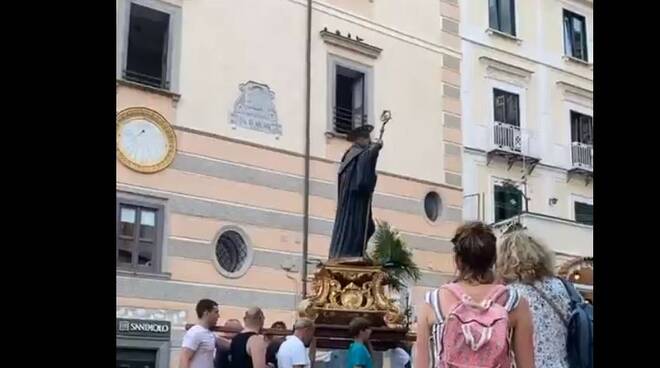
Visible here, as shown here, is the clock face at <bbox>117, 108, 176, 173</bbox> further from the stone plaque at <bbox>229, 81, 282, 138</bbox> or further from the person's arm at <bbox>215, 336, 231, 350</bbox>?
the person's arm at <bbox>215, 336, 231, 350</bbox>

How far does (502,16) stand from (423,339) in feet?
47.2

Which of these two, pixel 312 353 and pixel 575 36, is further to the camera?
pixel 575 36

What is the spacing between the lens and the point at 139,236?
11.8 metres

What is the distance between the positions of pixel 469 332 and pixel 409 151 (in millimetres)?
12372

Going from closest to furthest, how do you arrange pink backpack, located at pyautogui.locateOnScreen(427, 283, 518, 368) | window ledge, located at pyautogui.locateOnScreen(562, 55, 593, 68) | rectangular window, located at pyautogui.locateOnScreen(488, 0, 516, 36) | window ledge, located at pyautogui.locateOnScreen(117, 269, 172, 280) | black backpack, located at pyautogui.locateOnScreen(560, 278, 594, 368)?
pink backpack, located at pyautogui.locateOnScreen(427, 283, 518, 368) → black backpack, located at pyautogui.locateOnScreen(560, 278, 594, 368) → window ledge, located at pyautogui.locateOnScreen(117, 269, 172, 280) → rectangular window, located at pyautogui.locateOnScreen(488, 0, 516, 36) → window ledge, located at pyautogui.locateOnScreen(562, 55, 593, 68)

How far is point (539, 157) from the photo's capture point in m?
16.3

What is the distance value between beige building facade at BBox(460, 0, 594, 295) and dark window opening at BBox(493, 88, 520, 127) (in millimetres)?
16

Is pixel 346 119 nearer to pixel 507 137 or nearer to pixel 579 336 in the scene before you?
pixel 507 137

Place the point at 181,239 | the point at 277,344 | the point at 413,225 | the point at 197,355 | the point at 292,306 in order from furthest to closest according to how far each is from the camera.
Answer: the point at 413,225
the point at 292,306
the point at 181,239
the point at 277,344
the point at 197,355

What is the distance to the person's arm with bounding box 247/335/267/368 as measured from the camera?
20.3 feet

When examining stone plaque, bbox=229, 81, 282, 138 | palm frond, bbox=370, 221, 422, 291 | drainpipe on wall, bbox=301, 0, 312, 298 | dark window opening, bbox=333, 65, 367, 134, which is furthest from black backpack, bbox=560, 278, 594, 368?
dark window opening, bbox=333, 65, 367, 134

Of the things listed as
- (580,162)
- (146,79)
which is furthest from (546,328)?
(580,162)
